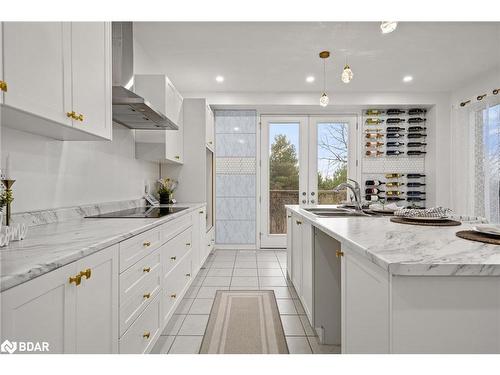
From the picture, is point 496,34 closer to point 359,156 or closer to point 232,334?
point 359,156

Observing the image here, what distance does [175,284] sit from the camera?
86.7 inches

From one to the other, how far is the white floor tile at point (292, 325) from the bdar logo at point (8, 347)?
5.59ft

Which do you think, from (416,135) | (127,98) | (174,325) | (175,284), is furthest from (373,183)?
(127,98)

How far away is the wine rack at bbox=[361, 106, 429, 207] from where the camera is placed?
4.83 metres

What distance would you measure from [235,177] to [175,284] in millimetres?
2884

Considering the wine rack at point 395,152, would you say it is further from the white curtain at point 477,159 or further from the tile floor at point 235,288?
the tile floor at point 235,288

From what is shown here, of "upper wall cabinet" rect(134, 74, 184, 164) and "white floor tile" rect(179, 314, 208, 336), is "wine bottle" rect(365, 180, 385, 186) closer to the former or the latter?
"upper wall cabinet" rect(134, 74, 184, 164)

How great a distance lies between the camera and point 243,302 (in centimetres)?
254

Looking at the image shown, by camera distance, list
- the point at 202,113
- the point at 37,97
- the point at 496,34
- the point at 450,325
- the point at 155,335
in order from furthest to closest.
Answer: the point at 202,113 → the point at 496,34 → the point at 155,335 → the point at 37,97 → the point at 450,325

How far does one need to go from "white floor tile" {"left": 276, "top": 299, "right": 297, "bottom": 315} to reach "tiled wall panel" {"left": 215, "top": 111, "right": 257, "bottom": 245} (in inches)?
91.1

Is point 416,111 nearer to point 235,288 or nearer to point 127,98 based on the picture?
point 235,288

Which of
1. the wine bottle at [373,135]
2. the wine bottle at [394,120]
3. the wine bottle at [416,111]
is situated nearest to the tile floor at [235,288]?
the wine bottle at [373,135]
